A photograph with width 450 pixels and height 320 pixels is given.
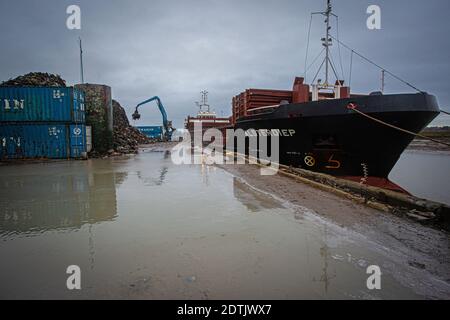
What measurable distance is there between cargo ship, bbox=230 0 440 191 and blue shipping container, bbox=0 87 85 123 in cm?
1094

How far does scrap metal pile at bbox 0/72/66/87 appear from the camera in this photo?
1766cm

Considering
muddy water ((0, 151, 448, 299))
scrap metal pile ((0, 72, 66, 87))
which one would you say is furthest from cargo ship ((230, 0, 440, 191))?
scrap metal pile ((0, 72, 66, 87))

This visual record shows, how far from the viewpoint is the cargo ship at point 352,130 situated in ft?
25.7

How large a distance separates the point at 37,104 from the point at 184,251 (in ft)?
47.8

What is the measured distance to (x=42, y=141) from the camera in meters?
13.8

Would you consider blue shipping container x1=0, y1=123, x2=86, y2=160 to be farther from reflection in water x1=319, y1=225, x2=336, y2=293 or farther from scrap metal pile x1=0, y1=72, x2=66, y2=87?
reflection in water x1=319, y1=225, x2=336, y2=293

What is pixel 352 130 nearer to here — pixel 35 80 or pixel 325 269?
pixel 325 269

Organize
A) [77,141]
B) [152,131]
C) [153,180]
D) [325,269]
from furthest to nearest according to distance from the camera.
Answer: [152,131] < [77,141] < [153,180] < [325,269]

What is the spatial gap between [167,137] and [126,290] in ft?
159

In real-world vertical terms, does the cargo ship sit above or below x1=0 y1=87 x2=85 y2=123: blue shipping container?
below

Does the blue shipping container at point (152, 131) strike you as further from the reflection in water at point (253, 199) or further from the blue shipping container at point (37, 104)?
the reflection in water at point (253, 199)

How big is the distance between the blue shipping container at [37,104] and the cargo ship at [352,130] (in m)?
10.9

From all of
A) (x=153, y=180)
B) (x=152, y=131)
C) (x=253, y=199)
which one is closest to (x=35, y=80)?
(x=153, y=180)

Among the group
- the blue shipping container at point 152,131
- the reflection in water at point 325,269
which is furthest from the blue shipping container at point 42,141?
the blue shipping container at point 152,131
